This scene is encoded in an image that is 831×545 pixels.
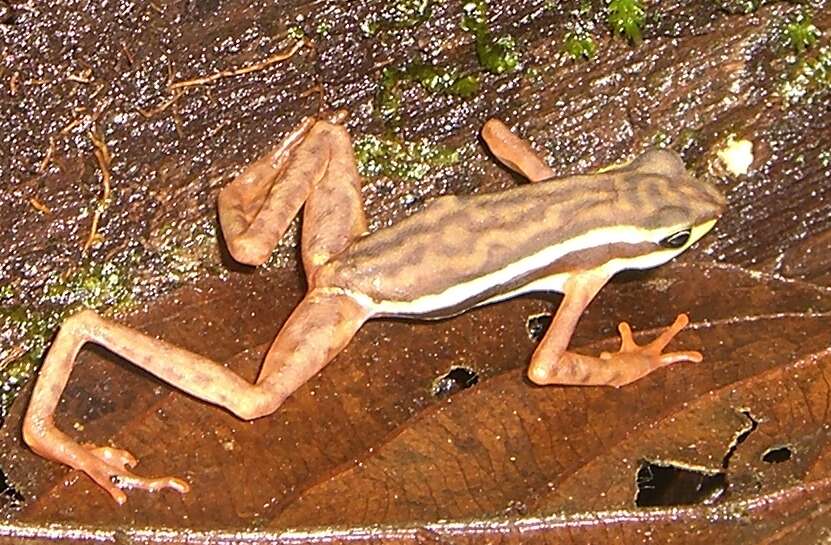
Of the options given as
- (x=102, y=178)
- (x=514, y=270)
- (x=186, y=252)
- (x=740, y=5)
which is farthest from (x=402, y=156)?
(x=740, y=5)

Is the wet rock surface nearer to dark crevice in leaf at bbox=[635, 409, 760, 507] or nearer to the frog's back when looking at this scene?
dark crevice in leaf at bbox=[635, 409, 760, 507]

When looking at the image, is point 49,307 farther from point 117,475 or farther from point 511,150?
point 511,150

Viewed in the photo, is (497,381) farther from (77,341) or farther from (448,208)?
(77,341)

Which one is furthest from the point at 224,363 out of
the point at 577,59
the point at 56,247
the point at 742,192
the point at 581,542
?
the point at 742,192

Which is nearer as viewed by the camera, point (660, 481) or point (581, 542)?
point (581, 542)

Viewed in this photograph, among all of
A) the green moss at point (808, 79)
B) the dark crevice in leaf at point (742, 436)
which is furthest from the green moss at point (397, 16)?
the dark crevice in leaf at point (742, 436)

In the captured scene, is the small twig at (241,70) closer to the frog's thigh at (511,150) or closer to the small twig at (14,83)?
the small twig at (14,83)
